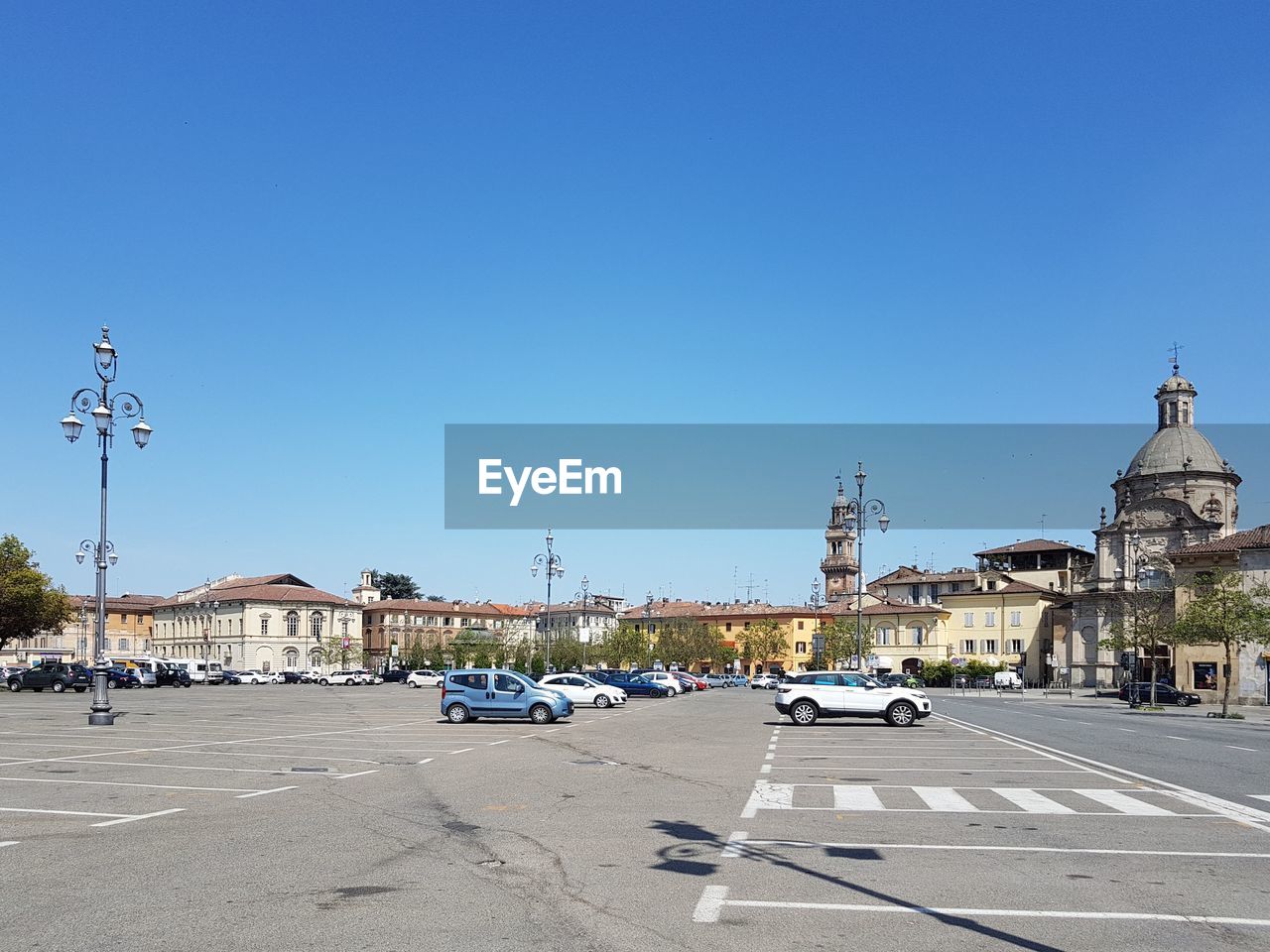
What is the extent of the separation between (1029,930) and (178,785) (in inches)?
491

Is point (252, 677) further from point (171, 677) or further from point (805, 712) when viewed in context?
point (805, 712)

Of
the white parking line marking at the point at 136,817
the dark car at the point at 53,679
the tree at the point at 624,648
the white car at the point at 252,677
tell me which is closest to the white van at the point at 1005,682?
the tree at the point at 624,648

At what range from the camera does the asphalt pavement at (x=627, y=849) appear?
24.5 feet

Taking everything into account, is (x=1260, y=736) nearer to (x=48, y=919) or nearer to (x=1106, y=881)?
(x=1106, y=881)

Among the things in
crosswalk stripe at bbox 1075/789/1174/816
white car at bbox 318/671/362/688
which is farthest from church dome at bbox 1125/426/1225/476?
crosswalk stripe at bbox 1075/789/1174/816

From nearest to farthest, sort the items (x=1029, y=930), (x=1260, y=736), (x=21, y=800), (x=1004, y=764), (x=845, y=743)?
(x=1029, y=930) → (x=21, y=800) → (x=1004, y=764) → (x=845, y=743) → (x=1260, y=736)

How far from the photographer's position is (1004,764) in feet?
66.0

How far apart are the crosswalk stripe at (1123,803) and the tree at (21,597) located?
73433mm

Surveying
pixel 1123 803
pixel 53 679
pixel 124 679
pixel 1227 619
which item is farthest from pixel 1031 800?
pixel 124 679

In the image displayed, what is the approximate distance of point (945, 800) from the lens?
1454 centimetres

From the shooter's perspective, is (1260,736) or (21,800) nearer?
(21,800)

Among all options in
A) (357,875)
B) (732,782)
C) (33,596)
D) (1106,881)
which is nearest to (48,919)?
(357,875)

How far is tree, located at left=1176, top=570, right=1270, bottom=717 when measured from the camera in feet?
156

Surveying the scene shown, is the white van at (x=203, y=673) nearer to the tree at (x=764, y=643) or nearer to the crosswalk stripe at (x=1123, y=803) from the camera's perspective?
the tree at (x=764, y=643)
